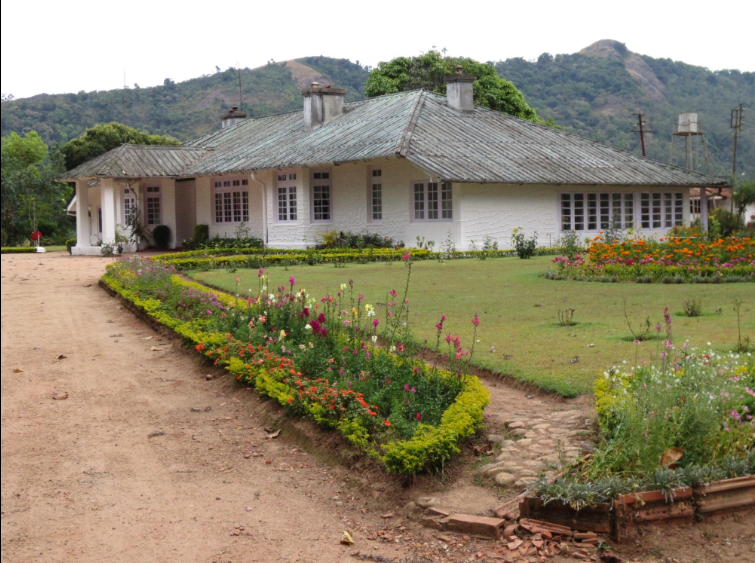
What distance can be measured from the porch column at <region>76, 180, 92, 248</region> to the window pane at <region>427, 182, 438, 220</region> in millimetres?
14815

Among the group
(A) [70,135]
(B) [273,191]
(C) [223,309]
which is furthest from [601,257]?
(A) [70,135]

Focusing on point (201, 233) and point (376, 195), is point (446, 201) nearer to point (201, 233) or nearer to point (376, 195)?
point (376, 195)

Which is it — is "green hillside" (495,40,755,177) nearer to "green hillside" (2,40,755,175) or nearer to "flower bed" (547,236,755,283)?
"green hillside" (2,40,755,175)

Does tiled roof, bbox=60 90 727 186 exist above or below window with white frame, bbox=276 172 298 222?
above

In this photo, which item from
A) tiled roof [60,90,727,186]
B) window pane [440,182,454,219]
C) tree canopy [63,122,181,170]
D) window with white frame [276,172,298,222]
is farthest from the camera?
tree canopy [63,122,181,170]

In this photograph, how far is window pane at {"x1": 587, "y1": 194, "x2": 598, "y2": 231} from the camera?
98.3 ft

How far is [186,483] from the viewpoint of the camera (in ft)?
18.9

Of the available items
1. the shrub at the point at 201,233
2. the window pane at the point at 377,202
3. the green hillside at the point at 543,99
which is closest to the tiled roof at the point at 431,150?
the window pane at the point at 377,202

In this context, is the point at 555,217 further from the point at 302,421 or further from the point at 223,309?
the point at 302,421

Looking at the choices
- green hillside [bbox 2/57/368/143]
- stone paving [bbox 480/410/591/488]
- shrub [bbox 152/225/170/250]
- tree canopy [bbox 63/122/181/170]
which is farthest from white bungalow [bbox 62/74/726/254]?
green hillside [bbox 2/57/368/143]

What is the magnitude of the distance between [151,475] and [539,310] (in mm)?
7245

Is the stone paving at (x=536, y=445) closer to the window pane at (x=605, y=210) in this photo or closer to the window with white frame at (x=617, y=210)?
the window with white frame at (x=617, y=210)

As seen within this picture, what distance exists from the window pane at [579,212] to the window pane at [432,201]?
579 centimetres

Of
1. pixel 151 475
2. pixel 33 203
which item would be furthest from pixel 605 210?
pixel 33 203
